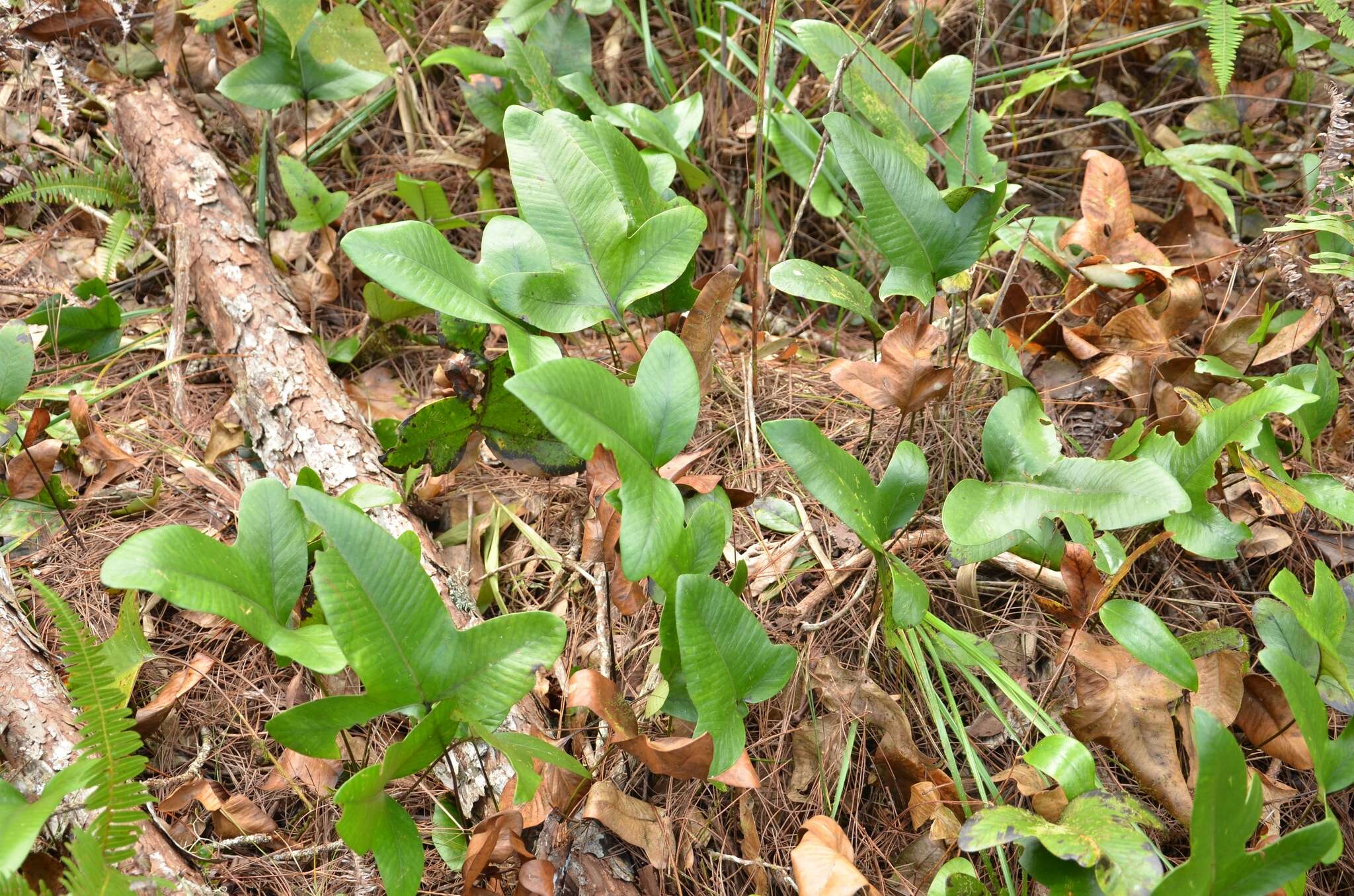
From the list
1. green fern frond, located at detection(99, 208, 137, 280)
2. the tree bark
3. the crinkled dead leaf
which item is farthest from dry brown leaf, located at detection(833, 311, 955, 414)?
green fern frond, located at detection(99, 208, 137, 280)

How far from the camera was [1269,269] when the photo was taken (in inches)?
76.0

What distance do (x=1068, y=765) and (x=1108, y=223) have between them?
119 centimetres

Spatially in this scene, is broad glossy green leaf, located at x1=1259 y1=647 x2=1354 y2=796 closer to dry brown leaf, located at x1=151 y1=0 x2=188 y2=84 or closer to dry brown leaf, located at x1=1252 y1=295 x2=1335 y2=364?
dry brown leaf, located at x1=1252 y1=295 x2=1335 y2=364

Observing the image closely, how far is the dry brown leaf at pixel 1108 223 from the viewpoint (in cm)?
188

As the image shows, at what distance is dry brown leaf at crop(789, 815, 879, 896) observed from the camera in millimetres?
1142

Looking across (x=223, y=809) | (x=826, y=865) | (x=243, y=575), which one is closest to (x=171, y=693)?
(x=223, y=809)

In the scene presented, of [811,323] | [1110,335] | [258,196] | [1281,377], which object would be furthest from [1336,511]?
[258,196]

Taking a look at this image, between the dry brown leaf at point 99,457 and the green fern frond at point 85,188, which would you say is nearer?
the dry brown leaf at point 99,457

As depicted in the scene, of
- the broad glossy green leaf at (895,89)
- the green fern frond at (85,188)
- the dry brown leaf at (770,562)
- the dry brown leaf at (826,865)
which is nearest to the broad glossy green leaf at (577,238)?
the dry brown leaf at (770,562)

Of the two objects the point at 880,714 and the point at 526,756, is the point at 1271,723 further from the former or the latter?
the point at 526,756

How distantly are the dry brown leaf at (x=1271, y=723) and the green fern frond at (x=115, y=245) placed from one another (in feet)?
8.36

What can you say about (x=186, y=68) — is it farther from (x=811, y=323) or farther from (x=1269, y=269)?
(x=1269, y=269)

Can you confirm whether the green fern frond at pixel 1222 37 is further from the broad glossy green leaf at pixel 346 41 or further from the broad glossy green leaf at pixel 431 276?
the broad glossy green leaf at pixel 346 41

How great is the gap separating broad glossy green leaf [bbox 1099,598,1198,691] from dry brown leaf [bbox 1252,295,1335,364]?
746 mm
